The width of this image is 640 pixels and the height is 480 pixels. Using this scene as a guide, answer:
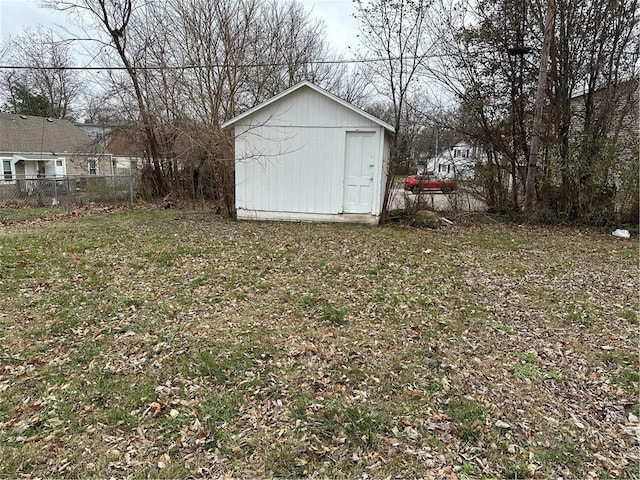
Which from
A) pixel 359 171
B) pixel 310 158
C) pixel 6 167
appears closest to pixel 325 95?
pixel 310 158

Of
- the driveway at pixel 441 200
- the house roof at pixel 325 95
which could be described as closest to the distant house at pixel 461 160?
the driveway at pixel 441 200

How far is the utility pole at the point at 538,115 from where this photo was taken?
875 centimetres

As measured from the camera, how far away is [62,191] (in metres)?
12.1

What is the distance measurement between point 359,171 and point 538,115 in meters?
4.42

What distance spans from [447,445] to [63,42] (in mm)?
16894

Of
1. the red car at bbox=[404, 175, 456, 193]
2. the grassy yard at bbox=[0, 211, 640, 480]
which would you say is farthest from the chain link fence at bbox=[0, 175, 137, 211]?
the red car at bbox=[404, 175, 456, 193]

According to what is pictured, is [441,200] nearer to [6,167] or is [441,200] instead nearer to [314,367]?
[314,367]

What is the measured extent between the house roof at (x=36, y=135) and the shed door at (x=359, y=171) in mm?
15413

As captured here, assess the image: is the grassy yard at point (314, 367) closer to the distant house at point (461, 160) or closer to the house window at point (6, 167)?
the distant house at point (461, 160)

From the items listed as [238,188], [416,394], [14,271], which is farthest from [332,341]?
[238,188]

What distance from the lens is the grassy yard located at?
89.6 inches

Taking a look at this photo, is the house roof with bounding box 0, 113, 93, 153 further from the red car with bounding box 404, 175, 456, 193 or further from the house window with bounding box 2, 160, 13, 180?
the red car with bounding box 404, 175, 456, 193

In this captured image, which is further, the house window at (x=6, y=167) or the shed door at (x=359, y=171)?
the house window at (x=6, y=167)

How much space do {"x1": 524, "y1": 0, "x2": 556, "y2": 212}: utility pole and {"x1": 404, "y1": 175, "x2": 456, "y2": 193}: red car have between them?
6.12ft
